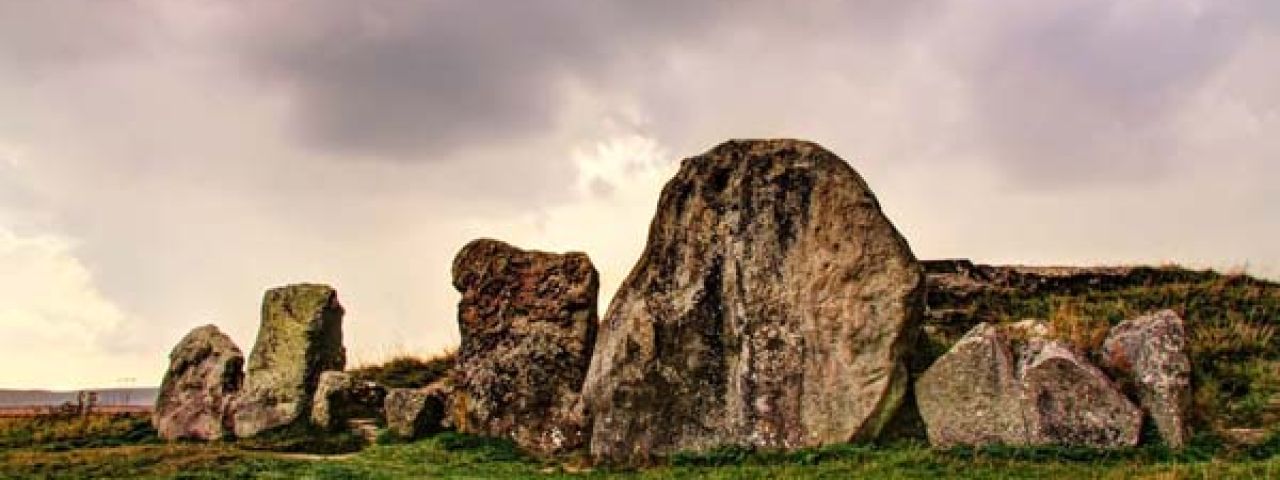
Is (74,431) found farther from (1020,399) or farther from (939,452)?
(1020,399)

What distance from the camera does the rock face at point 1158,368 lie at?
60.7 ft

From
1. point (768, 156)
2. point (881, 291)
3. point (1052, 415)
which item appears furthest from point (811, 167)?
point (1052, 415)

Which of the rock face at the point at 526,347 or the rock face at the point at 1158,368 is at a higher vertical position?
the rock face at the point at 526,347

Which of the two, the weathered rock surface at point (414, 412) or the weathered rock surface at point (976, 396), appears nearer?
the weathered rock surface at point (976, 396)

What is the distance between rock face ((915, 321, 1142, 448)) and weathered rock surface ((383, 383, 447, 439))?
981 centimetres

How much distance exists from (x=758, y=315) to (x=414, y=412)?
24.7ft

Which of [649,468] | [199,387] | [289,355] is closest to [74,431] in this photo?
[199,387]

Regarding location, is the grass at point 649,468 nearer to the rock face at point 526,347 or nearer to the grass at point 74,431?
the rock face at point 526,347

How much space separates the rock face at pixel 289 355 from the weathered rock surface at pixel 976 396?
14105 millimetres

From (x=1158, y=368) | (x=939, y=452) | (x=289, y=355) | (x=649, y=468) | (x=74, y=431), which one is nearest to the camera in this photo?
(x=939, y=452)

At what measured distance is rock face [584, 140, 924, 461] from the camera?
19734 millimetres

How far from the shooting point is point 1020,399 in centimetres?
1870

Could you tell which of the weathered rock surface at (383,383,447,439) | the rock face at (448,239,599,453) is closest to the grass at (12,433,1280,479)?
the weathered rock surface at (383,383,447,439)

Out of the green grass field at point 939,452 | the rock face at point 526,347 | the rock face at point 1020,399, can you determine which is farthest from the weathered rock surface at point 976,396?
the rock face at point 526,347
